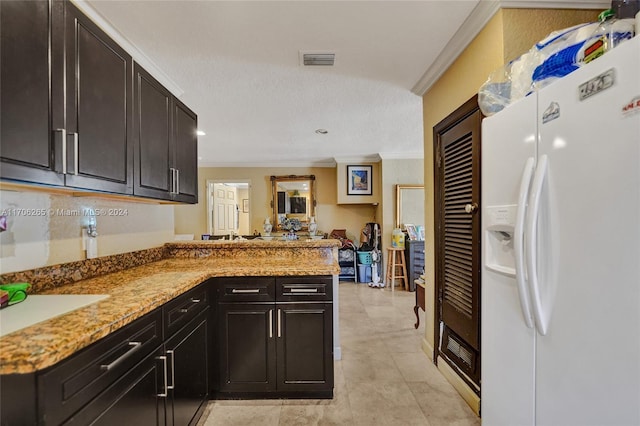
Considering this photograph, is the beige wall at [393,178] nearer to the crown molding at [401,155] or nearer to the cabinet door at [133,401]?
the crown molding at [401,155]

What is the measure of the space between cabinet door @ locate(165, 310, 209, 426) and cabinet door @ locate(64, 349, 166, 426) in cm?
9

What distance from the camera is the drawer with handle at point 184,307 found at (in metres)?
1.40

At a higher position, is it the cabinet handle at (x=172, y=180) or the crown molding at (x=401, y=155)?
the crown molding at (x=401, y=155)

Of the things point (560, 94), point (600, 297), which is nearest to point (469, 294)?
point (600, 297)

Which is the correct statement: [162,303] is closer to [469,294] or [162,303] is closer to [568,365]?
[568,365]

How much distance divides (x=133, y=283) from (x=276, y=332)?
0.91 meters

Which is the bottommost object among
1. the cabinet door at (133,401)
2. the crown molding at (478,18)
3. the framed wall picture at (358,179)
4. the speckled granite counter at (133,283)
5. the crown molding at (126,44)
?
the cabinet door at (133,401)

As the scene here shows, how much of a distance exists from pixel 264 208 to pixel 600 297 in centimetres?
562

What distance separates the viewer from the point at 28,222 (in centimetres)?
136

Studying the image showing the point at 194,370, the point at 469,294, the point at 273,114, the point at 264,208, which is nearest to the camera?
the point at 194,370

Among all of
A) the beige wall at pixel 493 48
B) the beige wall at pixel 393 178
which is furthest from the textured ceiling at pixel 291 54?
the beige wall at pixel 393 178

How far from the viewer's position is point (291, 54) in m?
2.04

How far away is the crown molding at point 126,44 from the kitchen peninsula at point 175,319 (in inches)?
51.9

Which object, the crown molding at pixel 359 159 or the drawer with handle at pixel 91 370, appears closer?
the drawer with handle at pixel 91 370
